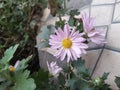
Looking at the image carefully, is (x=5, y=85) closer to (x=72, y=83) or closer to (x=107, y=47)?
(x=72, y=83)

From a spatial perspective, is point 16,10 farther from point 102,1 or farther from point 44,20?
point 102,1

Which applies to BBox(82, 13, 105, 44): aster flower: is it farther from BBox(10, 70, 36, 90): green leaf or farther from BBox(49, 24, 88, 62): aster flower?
BBox(10, 70, 36, 90): green leaf

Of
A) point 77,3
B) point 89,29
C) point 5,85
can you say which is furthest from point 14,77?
point 77,3

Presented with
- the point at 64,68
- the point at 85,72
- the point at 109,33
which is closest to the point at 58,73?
the point at 64,68

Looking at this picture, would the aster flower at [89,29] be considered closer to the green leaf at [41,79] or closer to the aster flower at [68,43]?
the aster flower at [68,43]

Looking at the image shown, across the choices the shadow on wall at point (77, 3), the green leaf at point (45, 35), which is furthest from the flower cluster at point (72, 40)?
the shadow on wall at point (77, 3)
